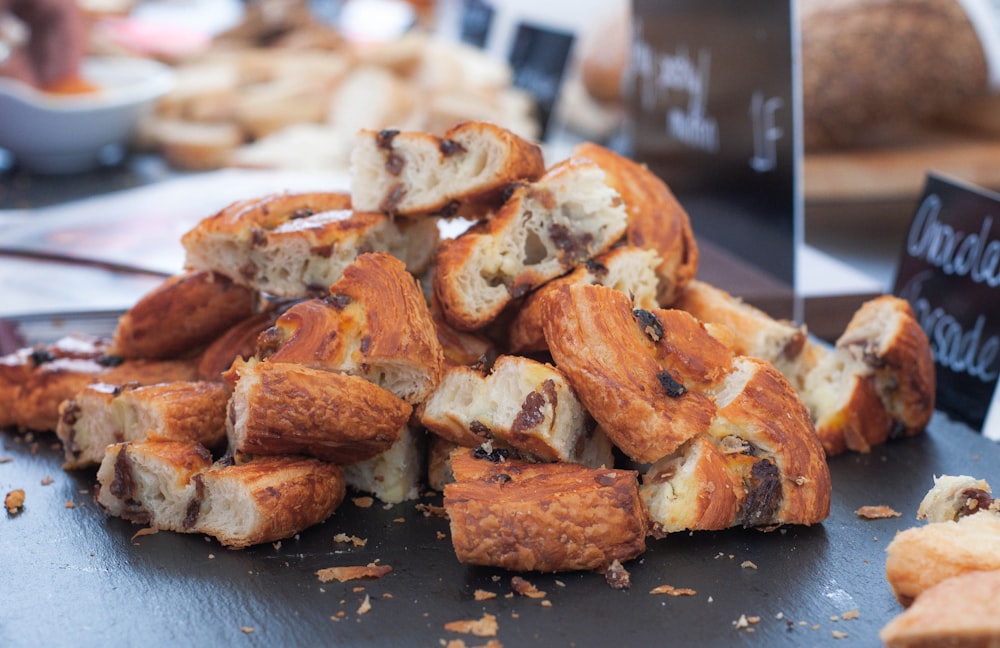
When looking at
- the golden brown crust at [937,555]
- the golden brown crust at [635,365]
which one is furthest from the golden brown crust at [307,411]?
the golden brown crust at [937,555]

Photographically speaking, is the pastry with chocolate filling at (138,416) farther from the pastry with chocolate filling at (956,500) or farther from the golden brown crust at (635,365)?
the pastry with chocolate filling at (956,500)

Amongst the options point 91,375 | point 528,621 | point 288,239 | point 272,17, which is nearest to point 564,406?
point 528,621

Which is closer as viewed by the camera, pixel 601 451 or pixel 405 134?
pixel 601 451

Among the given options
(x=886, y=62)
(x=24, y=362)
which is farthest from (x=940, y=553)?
(x=886, y=62)

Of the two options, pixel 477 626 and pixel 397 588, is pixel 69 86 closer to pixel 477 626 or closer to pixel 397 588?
pixel 397 588

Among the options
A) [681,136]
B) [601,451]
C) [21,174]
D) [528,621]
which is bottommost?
[21,174]

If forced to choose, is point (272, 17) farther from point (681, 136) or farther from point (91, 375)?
point (91, 375)

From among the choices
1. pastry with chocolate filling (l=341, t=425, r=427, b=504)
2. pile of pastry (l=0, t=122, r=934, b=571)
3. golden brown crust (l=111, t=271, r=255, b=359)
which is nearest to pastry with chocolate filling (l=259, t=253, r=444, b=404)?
pile of pastry (l=0, t=122, r=934, b=571)
